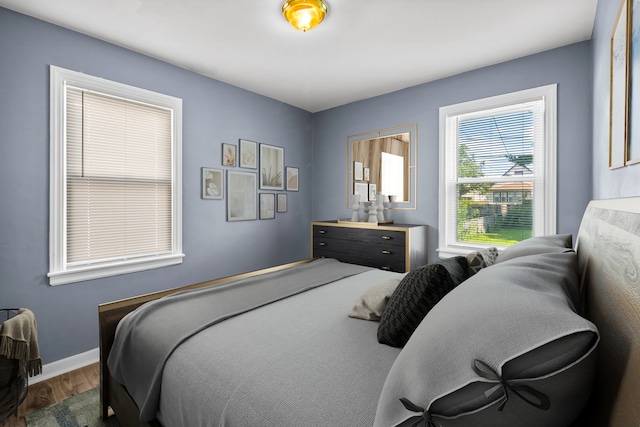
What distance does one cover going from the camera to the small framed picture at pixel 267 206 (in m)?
4.03

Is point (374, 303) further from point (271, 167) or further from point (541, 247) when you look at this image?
point (271, 167)

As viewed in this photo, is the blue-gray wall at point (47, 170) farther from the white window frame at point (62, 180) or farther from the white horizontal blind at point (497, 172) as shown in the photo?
the white horizontal blind at point (497, 172)

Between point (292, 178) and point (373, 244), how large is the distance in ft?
5.17

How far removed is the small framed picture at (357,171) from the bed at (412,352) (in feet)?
7.83

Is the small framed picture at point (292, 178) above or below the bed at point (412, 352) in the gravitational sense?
above

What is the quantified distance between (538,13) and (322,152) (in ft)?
9.40

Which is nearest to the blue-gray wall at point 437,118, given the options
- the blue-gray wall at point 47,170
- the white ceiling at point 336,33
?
the white ceiling at point 336,33

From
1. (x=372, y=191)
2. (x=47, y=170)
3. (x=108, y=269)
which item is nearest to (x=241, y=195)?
(x=108, y=269)

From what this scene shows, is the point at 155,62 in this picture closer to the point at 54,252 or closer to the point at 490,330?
the point at 54,252

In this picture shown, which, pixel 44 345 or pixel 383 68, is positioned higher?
pixel 383 68

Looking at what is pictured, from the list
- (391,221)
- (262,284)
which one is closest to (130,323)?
(262,284)

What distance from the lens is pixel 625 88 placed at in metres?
1.33

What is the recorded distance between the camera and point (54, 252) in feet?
7.98

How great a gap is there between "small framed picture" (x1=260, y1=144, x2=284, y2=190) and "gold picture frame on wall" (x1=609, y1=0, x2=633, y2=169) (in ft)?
10.7
